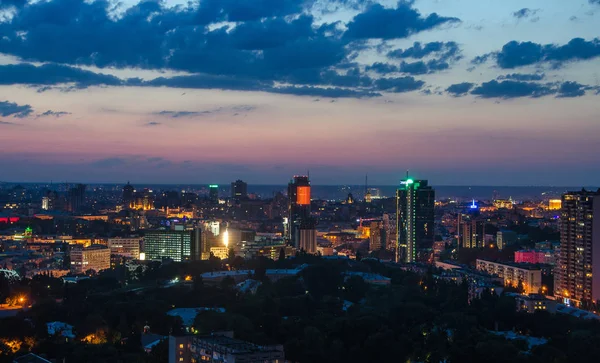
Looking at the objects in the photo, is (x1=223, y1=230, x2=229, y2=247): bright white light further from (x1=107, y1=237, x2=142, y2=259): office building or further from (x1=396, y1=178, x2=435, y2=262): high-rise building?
(x1=396, y1=178, x2=435, y2=262): high-rise building

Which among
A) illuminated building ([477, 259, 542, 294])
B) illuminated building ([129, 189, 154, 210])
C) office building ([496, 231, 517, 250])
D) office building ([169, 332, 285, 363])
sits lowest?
illuminated building ([477, 259, 542, 294])

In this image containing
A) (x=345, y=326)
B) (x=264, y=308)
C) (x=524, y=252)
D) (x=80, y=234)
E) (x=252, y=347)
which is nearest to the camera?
(x=252, y=347)

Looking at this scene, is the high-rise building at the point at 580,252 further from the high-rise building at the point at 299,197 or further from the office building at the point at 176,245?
the high-rise building at the point at 299,197

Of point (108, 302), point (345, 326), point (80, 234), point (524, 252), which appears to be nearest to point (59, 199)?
point (80, 234)

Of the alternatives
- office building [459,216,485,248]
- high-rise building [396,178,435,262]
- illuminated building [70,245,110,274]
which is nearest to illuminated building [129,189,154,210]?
high-rise building [396,178,435,262]

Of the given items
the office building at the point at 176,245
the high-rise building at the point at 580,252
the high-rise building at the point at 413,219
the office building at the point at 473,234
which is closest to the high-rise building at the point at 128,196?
the high-rise building at the point at 413,219

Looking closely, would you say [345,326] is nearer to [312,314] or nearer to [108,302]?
[312,314]

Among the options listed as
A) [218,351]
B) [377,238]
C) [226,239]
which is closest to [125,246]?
[226,239]
